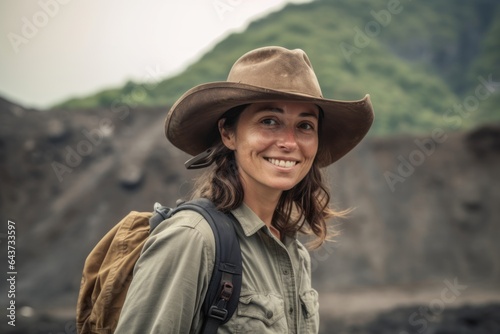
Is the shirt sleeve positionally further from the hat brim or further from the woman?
the hat brim

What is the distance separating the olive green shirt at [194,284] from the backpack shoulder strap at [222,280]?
22 millimetres

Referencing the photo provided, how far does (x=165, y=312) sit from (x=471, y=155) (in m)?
28.8

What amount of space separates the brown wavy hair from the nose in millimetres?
190

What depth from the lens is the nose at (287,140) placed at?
8.71 ft

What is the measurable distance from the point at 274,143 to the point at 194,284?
2.23ft

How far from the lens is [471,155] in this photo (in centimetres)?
2941

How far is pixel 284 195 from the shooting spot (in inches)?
119

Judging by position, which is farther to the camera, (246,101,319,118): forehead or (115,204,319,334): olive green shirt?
(246,101,319,118): forehead

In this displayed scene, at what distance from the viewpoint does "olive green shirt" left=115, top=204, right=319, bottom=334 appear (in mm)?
2229

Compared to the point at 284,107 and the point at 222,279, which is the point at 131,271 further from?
the point at 284,107

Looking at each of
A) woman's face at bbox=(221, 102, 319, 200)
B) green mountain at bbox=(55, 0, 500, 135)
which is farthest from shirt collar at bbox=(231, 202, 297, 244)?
green mountain at bbox=(55, 0, 500, 135)

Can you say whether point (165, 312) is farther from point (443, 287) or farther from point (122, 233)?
point (443, 287)

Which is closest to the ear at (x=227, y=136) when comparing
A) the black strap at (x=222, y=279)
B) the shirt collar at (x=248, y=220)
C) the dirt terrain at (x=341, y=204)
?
the shirt collar at (x=248, y=220)

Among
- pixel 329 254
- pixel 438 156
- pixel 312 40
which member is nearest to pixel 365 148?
pixel 438 156
